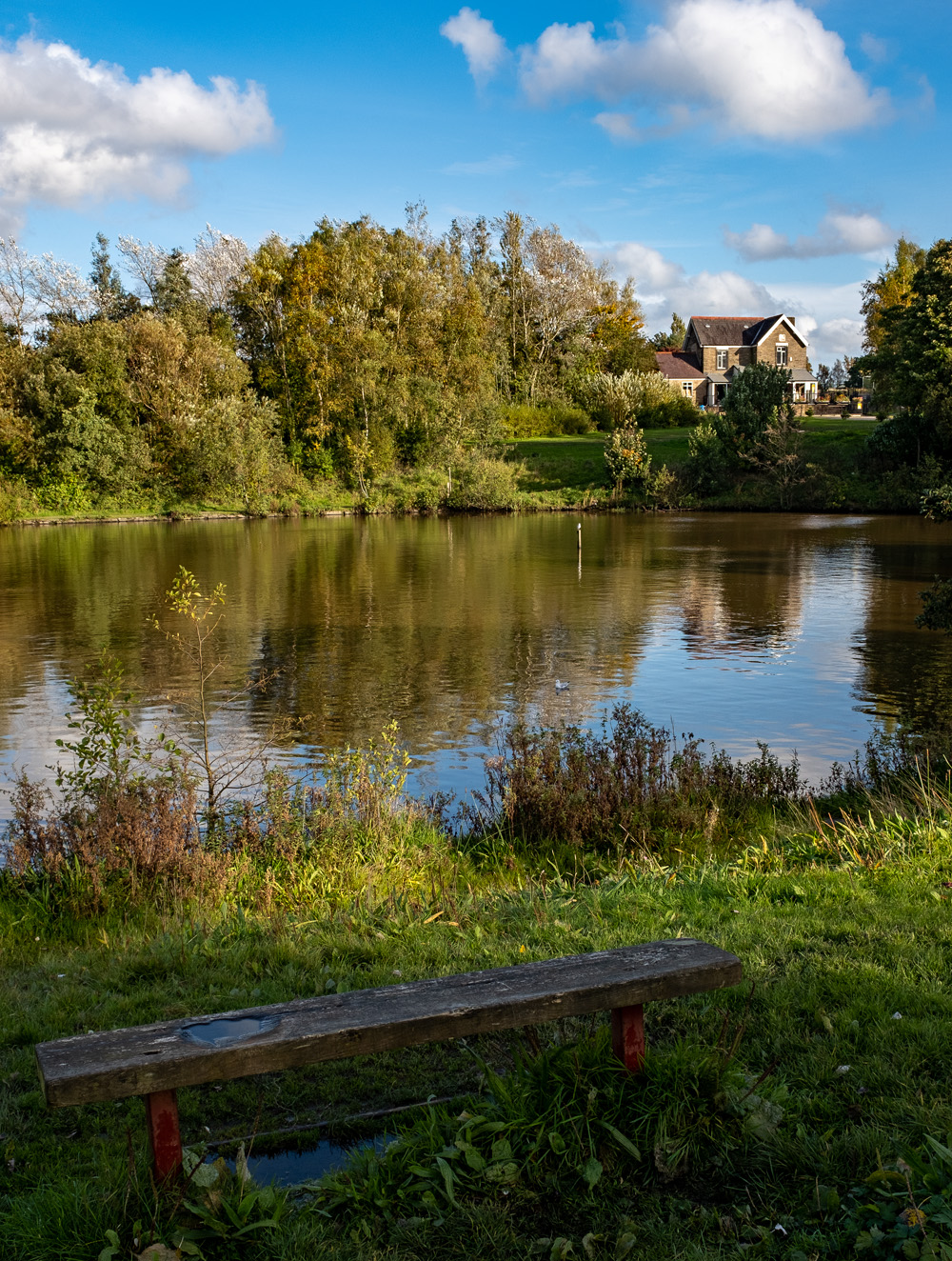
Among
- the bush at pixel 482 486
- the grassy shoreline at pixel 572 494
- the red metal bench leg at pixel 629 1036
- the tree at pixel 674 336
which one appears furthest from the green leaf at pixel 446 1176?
the tree at pixel 674 336

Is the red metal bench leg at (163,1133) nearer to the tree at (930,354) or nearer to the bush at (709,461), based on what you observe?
the tree at (930,354)

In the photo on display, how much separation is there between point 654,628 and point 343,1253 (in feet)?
65.3

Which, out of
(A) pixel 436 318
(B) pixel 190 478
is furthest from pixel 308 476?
(A) pixel 436 318

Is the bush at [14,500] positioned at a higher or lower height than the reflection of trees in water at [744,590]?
higher

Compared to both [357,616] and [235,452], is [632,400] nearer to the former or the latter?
[235,452]

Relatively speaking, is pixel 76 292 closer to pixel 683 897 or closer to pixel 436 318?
pixel 436 318

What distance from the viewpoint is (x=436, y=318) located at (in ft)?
198

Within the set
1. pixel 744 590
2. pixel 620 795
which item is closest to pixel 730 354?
pixel 744 590

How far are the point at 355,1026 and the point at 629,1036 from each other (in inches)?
42.7

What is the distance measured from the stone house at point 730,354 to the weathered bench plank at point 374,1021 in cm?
9026

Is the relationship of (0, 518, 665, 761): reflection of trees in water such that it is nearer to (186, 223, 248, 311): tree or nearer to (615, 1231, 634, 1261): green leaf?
(615, 1231, 634, 1261): green leaf

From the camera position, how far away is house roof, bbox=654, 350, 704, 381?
9106 cm

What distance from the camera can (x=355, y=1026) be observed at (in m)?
3.25

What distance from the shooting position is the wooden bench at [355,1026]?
9.92 ft
